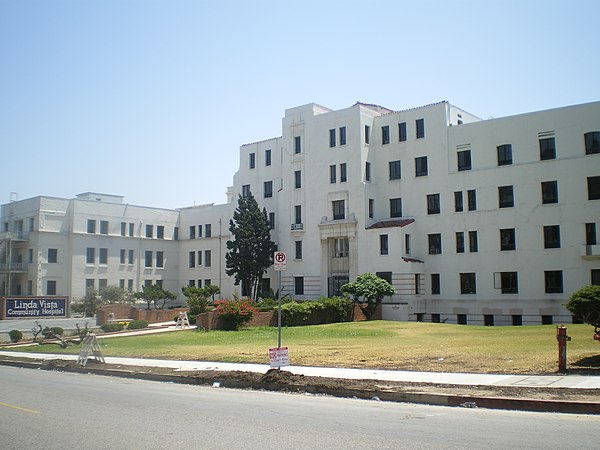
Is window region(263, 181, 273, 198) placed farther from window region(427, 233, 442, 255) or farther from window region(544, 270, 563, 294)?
window region(544, 270, 563, 294)

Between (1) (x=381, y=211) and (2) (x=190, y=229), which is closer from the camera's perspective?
(1) (x=381, y=211)

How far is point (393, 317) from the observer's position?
165 feet

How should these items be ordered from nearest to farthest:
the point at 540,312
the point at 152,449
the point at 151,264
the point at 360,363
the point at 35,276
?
the point at 152,449 < the point at 360,363 < the point at 540,312 < the point at 35,276 < the point at 151,264

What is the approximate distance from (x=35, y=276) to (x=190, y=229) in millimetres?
19488

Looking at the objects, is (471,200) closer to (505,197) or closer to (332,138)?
(505,197)

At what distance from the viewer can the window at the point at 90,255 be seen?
69.1 metres

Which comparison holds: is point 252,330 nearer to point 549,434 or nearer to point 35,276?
point 549,434

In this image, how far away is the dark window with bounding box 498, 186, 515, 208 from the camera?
50500 mm

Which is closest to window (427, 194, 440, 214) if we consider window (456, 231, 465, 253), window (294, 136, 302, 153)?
window (456, 231, 465, 253)

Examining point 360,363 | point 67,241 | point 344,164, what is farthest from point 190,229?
point 360,363

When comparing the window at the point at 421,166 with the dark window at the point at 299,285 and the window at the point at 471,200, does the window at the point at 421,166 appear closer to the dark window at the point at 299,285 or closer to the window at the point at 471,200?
the window at the point at 471,200

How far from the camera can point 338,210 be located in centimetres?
5906

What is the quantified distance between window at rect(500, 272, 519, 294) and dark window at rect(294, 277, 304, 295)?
752 inches

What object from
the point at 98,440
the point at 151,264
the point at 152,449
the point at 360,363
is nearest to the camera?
the point at 152,449
